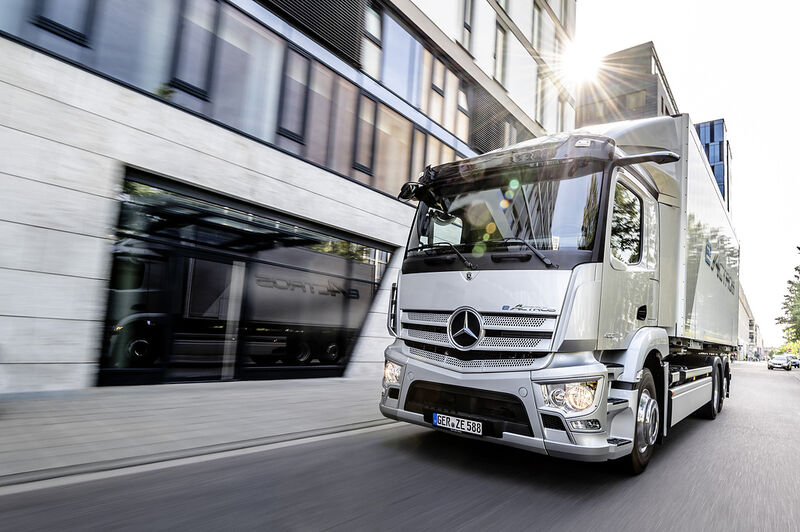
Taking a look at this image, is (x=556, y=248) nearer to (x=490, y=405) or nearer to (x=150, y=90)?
(x=490, y=405)

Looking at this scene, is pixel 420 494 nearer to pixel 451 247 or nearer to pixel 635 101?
pixel 451 247

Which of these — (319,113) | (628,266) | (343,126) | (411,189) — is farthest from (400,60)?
(628,266)

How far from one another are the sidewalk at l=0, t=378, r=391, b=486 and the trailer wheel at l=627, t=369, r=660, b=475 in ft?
10.1

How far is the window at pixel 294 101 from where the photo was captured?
998cm

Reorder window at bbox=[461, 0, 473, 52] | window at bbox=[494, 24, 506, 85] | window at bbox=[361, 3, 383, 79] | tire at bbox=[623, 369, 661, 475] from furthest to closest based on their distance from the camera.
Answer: window at bbox=[494, 24, 506, 85] < window at bbox=[461, 0, 473, 52] < window at bbox=[361, 3, 383, 79] < tire at bbox=[623, 369, 661, 475]

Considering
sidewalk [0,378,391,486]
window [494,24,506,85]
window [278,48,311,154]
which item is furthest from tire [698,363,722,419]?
window [494,24,506,85]

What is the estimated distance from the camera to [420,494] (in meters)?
3.58

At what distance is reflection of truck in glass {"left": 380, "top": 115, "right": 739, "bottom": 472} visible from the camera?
3764mm

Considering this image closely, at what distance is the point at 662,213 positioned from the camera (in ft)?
17.1

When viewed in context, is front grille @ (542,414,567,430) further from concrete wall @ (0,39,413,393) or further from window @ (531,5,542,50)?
window @ (531,5,542,50)

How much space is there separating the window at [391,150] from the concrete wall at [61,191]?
519 cm

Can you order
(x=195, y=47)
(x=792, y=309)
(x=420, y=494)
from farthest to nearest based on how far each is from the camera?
(x=792, y=309) → (x=195, y=47) → (x=420, y=494)

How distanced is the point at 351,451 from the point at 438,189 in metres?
2.73

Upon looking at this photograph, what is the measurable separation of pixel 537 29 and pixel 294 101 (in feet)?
47.9
